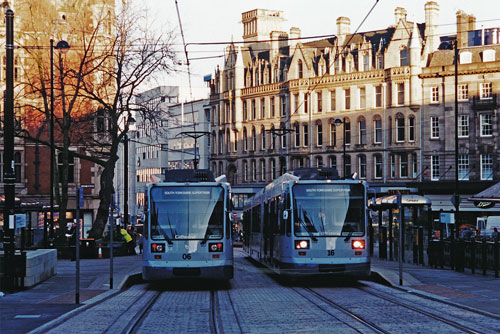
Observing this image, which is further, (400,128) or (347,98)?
(347,98)

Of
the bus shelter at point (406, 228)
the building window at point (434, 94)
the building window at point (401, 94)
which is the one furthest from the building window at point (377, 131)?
the bus shelter at point (406, 228)

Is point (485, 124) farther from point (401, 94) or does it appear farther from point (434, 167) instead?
point (401, 94)

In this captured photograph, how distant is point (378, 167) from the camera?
78.9 metres

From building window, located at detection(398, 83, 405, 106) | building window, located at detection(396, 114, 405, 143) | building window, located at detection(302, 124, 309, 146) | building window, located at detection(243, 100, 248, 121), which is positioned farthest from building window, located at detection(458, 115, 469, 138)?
building window, located at detection(243, 100, 248, 121)

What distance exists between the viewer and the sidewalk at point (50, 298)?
1569 centimetres

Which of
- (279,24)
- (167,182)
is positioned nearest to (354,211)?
(167,182)

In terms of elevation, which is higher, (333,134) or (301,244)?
(333,134)

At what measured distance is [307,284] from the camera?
25.2 metres

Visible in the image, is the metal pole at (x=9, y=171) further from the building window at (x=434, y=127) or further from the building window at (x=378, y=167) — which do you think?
the building window at (x=378, y=167)

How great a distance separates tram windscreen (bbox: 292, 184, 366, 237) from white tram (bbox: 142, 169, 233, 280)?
195 centimetres

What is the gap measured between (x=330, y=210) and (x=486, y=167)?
51.8 metres

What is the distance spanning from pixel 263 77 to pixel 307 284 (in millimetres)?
68267

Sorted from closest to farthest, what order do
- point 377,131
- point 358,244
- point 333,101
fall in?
point 358,244
point 377,131
point 333,101

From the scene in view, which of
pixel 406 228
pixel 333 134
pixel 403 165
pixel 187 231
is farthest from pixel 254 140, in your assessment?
pixel 187 231
